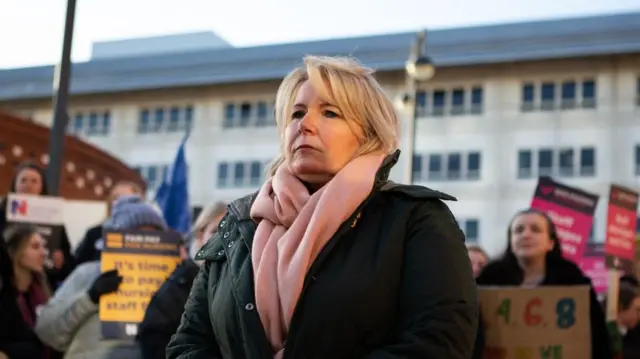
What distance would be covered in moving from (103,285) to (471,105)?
36905mm

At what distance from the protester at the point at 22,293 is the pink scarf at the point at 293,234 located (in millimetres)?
3942

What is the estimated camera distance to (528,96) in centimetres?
4084

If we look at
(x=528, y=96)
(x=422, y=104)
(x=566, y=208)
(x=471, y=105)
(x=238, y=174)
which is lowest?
(x=566, y=208)

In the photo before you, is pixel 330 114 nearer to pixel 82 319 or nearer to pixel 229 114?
pixel 82 319

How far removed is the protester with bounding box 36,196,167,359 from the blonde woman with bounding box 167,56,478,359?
2682 mm

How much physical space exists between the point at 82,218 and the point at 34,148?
1.94 m

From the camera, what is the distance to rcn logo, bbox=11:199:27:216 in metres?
7.81

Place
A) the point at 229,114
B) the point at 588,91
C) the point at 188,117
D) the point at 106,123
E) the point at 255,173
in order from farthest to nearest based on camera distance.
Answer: the point at 106,123 < the point at 188,117 < the point at 229,114 < the point at 255,173 < the point at 588,91

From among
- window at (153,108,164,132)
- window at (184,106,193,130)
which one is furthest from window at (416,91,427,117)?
window at (153,108,164,132)

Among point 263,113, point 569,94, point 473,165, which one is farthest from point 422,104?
point 263,113

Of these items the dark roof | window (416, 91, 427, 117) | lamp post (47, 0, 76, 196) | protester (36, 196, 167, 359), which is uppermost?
the dark roof

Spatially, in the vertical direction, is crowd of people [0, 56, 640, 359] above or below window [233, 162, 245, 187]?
below

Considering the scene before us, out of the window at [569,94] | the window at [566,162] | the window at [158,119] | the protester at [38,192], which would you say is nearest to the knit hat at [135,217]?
the protester at [38,192]

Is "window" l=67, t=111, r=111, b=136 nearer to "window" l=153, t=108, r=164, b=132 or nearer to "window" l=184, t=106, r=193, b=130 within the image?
"window" l=153, t=108, r=164, b=132
